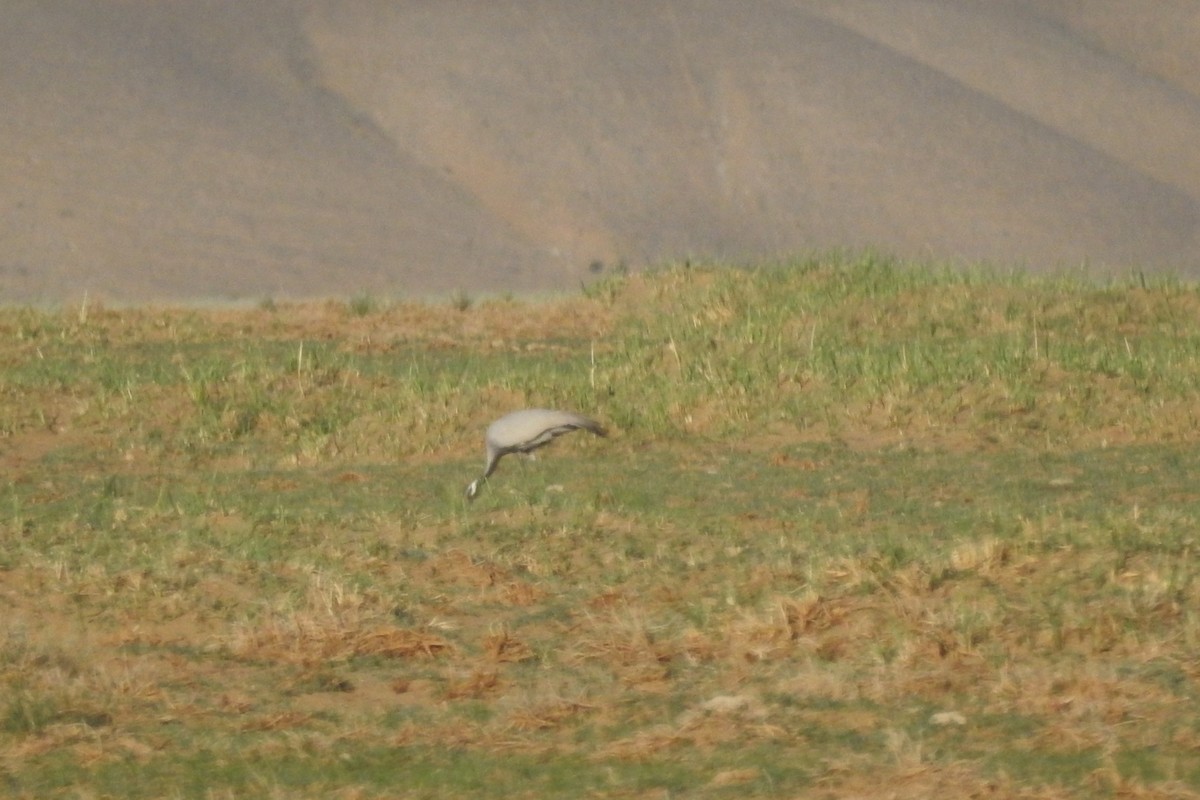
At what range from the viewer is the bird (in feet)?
29.7

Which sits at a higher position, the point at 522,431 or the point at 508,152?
the point at 508,152

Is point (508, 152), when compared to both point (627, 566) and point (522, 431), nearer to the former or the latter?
point (522, 431)

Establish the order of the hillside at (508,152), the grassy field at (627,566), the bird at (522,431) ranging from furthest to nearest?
the hillside at (508,152) → the bird at (522,431) → the grassy field at (627,566)

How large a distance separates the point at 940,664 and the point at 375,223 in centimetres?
1601

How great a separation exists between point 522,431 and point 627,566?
75.6 inches

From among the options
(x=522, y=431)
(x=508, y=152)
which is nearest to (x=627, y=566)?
(x=522, y=431)

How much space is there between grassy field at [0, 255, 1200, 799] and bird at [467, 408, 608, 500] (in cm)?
16

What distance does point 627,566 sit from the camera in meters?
7.22

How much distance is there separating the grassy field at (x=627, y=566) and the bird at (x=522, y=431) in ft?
0.54

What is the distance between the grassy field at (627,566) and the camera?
5230mm

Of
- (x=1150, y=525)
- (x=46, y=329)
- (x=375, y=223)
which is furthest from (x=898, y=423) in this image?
(x=375, y=223)

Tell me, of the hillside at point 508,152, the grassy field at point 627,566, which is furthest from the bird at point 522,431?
the hillside at point 508,152

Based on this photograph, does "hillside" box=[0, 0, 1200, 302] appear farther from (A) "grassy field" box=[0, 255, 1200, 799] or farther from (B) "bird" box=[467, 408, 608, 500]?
(B) "bird" box=[467, 408, 608, 500]

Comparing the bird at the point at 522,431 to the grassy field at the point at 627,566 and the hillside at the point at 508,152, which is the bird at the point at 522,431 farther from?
the hillside at the point at 508,152
